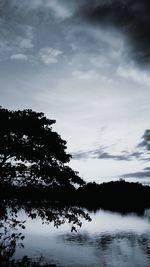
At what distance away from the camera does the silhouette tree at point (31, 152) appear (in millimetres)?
20672

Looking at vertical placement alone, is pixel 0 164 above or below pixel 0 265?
above

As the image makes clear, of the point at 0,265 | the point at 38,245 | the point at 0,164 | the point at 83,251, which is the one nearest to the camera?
the point at 0,265

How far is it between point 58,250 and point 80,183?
25030 mm

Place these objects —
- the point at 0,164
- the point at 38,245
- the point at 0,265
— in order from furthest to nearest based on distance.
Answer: the point at 38,245, the point at 0,164, the point at 0,265

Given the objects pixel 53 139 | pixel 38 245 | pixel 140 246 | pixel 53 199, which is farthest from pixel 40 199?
pixel 140 246

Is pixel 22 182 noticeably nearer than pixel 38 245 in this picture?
Yes

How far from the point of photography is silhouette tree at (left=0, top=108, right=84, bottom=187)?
20.7 metres

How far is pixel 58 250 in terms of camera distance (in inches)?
1688

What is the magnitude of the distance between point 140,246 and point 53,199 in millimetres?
34097

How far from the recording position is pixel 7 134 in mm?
20719

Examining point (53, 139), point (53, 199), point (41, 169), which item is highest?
point (53, 139)

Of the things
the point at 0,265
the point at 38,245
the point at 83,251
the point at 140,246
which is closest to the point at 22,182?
the point at 0,265

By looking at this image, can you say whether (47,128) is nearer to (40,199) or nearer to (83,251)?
(40,199)

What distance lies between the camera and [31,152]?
20719 mm
